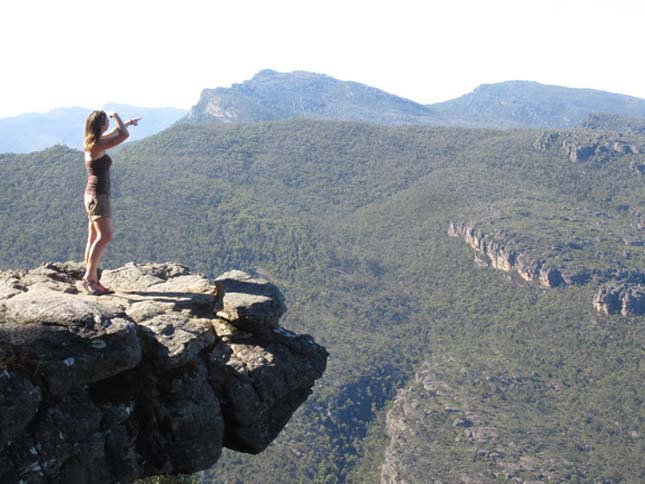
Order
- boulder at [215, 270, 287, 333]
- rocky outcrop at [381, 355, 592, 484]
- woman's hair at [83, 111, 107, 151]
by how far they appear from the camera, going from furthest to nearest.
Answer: rocky outcrop at [381, 355, 592, 484], boulder at [215, 270, 287, 333], woman's hair at [83, 111, 107, 151]

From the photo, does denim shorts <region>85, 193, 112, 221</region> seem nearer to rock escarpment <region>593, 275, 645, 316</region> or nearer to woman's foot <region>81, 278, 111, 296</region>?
woman's foot <region>81, 278, 111, 296</region>

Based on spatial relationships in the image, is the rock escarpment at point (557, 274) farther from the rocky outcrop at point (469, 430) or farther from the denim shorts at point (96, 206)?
the denim shorts at point (96, 206)

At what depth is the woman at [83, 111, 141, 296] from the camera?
12172 mm

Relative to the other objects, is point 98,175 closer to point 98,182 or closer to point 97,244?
point 98,182

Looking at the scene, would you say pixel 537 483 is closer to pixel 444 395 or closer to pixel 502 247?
pixel 444 395

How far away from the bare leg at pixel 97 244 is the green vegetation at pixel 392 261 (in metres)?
61.8

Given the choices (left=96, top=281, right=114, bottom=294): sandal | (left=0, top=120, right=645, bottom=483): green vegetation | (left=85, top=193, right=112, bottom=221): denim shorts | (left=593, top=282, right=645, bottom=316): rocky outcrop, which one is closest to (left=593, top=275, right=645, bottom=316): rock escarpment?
(left=593, top=282, right=645, bottom=316): rocky outcrop

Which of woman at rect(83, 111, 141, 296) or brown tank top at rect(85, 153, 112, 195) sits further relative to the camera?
brown tank top at rect(85, 153, 112, 195)

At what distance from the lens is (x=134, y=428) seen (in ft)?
33.8

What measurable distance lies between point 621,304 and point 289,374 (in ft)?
379

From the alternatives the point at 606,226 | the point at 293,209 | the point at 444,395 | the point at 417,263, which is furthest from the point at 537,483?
the point at 293,209

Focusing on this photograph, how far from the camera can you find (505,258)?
132m

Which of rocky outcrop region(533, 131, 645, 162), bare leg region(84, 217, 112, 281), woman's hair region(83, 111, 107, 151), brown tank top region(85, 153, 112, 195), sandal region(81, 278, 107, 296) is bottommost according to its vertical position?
rocky outcrop region(533, 131, 645, 162)

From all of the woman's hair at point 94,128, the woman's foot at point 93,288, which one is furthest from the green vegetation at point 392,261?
the woman's hair at point 94,128
